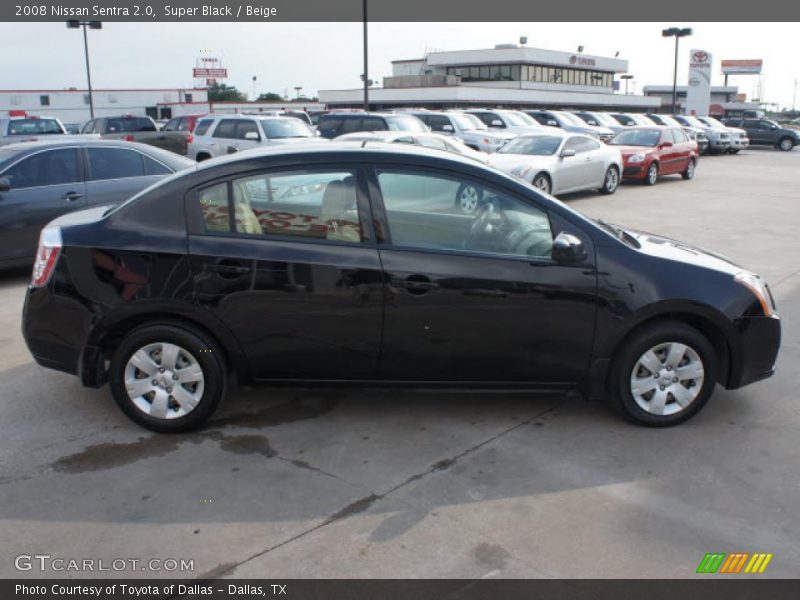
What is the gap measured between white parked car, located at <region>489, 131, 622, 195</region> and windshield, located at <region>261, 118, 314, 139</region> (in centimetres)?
494

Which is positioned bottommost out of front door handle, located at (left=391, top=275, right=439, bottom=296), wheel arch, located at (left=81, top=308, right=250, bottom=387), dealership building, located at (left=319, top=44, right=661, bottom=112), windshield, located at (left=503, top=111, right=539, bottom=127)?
wheel arch, located at (left=81, top=308, right=250, bottom=387)

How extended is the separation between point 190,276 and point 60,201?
5310mm

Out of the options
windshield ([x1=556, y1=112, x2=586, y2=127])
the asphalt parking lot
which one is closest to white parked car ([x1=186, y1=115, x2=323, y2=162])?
the asphalt parking lot

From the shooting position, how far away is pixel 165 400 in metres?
4.54

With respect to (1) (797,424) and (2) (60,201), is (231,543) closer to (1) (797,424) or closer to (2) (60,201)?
(1) (797,424)

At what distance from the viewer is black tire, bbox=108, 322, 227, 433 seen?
14.6ft

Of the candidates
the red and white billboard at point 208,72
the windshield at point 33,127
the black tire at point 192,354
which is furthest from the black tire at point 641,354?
the red and white billboard at point 208,72

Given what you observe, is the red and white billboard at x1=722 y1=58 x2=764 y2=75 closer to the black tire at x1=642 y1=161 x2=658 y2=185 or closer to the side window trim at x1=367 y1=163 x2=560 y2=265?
the black tire at x1=642 y1=161 x2=658 y2=185

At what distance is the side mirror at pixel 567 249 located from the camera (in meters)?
4.39

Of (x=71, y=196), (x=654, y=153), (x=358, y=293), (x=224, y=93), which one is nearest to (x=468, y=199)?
(x=358, y=293)

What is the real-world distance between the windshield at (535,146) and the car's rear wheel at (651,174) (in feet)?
15.8

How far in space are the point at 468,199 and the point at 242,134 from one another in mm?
14971

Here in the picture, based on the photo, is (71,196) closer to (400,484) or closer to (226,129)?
(400,484)
